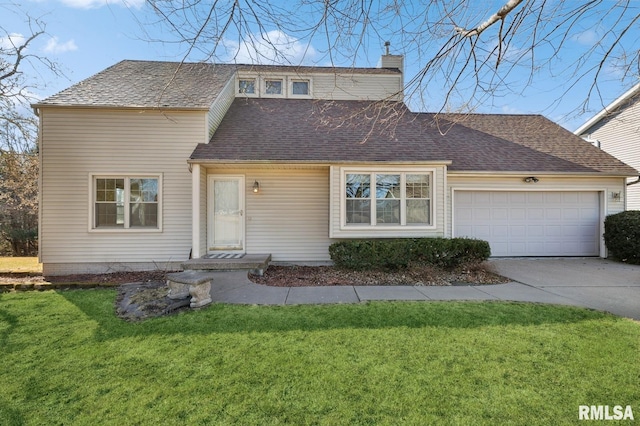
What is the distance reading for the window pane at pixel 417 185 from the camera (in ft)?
26.4

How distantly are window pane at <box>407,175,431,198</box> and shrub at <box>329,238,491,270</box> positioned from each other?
1.35 m

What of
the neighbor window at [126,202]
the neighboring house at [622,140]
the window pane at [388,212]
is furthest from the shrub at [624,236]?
the neighbor window at [126,202]

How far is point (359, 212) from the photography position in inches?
317

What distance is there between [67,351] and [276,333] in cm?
237

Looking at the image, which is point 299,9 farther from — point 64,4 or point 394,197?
point 394,197

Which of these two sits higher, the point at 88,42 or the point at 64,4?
the point at 64,4

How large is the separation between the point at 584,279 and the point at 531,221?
307cm

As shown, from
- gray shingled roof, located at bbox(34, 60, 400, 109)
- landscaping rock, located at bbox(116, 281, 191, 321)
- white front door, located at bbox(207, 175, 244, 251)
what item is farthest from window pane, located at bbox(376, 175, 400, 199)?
landscaping rock, located at bbox(116, 281, 191, 321)

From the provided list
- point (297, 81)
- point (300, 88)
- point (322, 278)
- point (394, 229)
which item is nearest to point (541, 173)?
point (394, 229)

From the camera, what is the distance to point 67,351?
3355 mm

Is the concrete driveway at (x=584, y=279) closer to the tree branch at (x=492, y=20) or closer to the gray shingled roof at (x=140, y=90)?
the tree branch at (x=492, y=20)

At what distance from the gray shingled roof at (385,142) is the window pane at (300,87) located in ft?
2.29

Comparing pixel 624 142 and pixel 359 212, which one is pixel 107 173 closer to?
pixel 359 212

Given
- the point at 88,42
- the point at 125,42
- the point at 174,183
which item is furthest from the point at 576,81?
the point at 174,183
